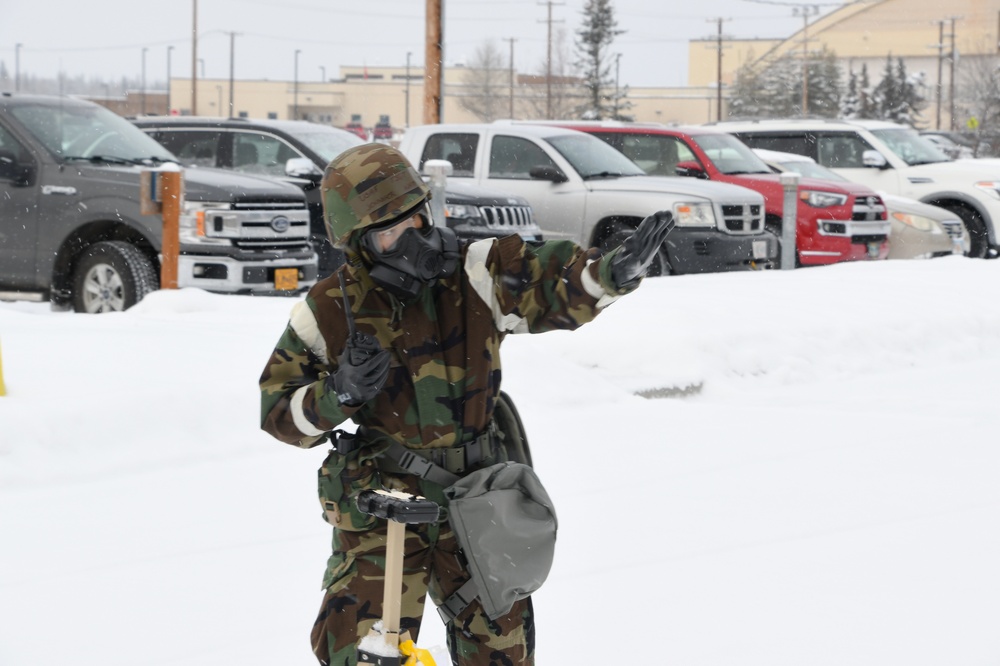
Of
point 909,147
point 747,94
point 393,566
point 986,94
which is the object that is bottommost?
point 393,566

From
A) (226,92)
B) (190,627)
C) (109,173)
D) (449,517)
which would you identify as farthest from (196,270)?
(226,92)

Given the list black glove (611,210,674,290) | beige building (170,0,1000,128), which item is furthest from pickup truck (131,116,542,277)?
beige building (170,0,1000,128)

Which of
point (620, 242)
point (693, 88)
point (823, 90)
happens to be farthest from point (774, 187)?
point (693, 88)

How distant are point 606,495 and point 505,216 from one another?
6.05 meters

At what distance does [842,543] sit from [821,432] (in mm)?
2044

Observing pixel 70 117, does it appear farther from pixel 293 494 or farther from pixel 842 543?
pixel 842 543

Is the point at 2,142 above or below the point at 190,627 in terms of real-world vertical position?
above

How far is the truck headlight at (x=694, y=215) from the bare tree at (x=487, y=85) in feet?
226

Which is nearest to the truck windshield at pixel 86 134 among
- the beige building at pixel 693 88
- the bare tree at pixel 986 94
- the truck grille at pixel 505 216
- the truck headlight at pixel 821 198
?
the truck grille at pixel 505 216

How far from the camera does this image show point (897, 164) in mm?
16438

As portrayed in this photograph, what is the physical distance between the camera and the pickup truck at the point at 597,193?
12.1m

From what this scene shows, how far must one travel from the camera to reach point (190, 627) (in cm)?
415

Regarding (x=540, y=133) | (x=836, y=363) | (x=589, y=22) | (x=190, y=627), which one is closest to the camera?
(x=190, y=627)

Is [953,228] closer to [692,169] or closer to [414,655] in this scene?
[692,169]
